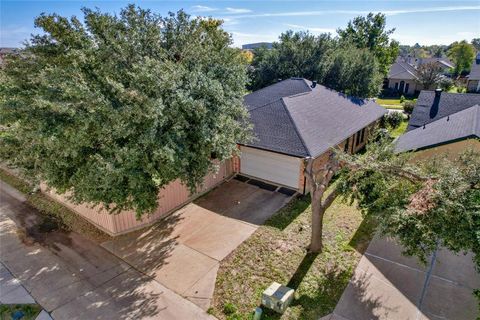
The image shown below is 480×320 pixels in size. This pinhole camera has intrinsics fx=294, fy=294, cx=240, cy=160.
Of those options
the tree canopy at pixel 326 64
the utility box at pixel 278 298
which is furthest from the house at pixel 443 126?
the utility box at pixel 278 298

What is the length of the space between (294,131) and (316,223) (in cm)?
599

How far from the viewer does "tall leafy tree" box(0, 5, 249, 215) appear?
8.51 meters

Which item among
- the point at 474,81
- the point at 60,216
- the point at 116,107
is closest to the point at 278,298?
the point at 116,107

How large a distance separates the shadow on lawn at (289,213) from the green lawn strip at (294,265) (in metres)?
0.04

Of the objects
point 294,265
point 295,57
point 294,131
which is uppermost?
point 295,57

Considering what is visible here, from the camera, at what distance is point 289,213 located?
1270 centimetres

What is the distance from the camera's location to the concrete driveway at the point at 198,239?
361 inches

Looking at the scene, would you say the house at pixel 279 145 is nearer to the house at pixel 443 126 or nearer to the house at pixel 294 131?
the house at pixel 294 131

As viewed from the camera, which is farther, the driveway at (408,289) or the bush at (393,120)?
the bush at (393,120)

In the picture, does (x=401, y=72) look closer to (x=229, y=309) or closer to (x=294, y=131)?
(x=294, y=131)

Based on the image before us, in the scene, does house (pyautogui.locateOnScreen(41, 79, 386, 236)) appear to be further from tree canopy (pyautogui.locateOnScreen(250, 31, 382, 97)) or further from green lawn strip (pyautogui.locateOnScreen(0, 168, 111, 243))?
tree canopy (pyautogui.locateOnScreen(250, 31, 382, 97))

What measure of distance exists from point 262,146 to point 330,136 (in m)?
3.75

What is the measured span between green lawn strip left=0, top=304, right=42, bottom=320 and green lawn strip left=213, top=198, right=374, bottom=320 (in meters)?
4.86

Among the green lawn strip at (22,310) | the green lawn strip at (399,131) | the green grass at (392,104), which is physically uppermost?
the green grass at (392,104)
